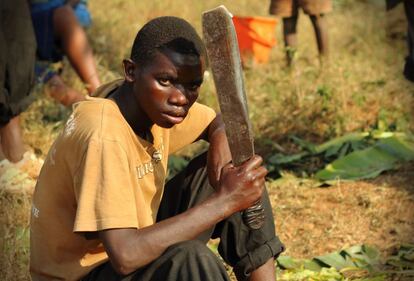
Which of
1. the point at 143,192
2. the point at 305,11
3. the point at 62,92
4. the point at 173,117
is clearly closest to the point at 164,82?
the point at 173,117

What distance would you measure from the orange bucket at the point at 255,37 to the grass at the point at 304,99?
13cm

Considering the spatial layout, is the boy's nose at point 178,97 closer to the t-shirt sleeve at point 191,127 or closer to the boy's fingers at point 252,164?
the boy's fingers at point 252,164

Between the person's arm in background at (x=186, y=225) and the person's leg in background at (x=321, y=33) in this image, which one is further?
the person's leg in background at (x=321, y=33)

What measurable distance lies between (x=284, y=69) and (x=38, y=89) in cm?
193

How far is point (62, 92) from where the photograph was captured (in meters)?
5.39

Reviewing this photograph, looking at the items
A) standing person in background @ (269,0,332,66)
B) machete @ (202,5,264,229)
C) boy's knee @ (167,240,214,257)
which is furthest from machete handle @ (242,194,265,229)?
standing person in background @ (269,0,332,66)

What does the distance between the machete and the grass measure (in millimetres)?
1262

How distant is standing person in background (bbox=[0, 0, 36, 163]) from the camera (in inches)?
171

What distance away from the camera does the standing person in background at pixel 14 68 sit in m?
4.34

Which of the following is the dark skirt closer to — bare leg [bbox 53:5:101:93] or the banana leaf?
bare leg [bbox 53:5:101:93]

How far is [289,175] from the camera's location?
449cm

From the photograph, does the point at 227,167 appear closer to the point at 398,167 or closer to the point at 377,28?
the point at 398,167

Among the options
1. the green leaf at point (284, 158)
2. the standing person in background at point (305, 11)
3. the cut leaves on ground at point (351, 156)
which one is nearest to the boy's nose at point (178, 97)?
the cut leaves on ground at point (351, 156)

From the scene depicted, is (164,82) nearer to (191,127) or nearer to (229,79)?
(229,79)
